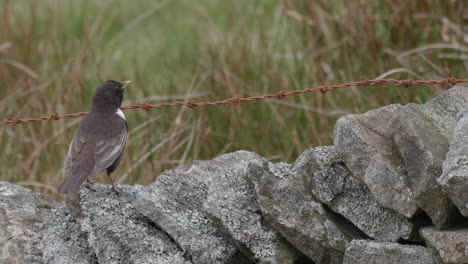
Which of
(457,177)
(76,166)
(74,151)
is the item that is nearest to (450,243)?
(457,177)

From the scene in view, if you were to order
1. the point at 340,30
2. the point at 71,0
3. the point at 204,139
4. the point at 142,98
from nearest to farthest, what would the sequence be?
the point at 204,139 → the point at 142,98 → the point at 340,30 → the point at 71,0

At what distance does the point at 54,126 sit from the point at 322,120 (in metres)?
2.03

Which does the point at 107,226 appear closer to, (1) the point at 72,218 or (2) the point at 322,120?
(1) the point at 72,218

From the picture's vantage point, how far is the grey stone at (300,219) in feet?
12.7

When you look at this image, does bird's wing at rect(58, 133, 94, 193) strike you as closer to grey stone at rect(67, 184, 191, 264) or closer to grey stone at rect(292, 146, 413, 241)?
grey stone at rect(67, 184, 191, 264)

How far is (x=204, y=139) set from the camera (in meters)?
6.38

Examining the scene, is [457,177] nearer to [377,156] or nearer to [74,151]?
[377,156]

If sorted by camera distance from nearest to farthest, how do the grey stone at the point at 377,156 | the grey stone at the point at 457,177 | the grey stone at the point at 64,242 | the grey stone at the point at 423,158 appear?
1. the grey stone at the point at 457,177
2. the grey stone at the point at 423,158
3. the grey stone at the point at 377,156
4. the grey stone at the point at 64,242

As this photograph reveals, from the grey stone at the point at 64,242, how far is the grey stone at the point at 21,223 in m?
0.06

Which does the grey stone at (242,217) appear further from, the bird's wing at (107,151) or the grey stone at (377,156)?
the bird's wing at (107,151)

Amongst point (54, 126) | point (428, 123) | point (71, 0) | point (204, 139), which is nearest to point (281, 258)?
point (428, 123)

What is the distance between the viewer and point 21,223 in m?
4.51

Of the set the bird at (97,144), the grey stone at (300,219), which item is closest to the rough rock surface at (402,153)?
the grey stone at (300,219)

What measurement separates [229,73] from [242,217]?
10.2 ft
